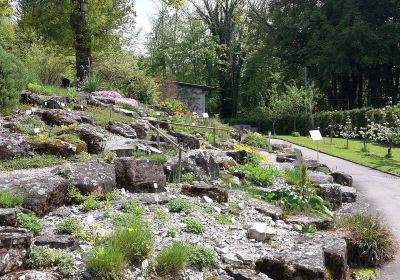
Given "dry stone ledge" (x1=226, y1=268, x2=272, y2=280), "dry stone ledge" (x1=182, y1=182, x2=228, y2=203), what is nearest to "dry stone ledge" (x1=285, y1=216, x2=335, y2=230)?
"dry stone ledge" (x1=182, y1=182, x2=228, y2=203)

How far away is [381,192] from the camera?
14320mm

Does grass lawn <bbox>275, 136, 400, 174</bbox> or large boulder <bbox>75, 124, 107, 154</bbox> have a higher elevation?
large boulder <bbox>75, 124, 107, 154</bbox>

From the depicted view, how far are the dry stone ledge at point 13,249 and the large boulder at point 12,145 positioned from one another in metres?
Result: 3.77

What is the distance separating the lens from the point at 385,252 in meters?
8.29

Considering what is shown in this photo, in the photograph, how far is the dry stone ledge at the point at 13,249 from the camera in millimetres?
5246

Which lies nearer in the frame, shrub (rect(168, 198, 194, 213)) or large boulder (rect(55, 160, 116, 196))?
large boulder (rect(55, 160, 116, 196))

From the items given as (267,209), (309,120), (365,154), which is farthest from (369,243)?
(309,120)

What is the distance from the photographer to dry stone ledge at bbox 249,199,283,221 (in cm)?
881

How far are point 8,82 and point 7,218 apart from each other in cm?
605

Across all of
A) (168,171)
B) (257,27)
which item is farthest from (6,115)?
(257,27)

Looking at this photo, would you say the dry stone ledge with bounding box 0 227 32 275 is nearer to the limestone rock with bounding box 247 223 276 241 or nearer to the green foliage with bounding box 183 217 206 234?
the green foliage with bounding box 183 217 206 234

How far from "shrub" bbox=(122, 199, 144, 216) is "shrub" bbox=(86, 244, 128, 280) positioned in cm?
168

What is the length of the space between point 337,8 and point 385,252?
119ft

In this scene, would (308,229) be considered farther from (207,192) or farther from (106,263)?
(106,263)
